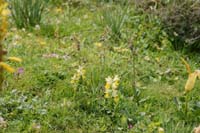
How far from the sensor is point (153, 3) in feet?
16.5

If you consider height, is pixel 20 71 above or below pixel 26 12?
below

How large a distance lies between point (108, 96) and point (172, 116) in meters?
0.48

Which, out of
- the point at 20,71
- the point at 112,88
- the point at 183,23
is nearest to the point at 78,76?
the point at 112,88

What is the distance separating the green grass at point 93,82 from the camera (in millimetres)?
2904

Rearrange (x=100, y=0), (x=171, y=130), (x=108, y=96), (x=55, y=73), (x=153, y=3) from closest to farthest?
(x=171, y=130)
(x=108, y=96)
(x=55, y=73)
(x=153, y=3)
(x=100, y=0)

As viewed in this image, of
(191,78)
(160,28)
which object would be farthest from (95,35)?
(191,78)

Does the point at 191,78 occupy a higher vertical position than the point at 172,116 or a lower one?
higher

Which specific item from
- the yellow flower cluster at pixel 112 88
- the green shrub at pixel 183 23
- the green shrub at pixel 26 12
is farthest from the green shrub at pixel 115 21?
the yellow flower cluster at pixel 112 88

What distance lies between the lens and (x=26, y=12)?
458 cm

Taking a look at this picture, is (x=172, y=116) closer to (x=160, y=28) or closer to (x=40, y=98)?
(x=40, y=98)

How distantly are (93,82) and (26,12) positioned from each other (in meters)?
1.63

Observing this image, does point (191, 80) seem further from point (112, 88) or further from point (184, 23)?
point (184, 23)

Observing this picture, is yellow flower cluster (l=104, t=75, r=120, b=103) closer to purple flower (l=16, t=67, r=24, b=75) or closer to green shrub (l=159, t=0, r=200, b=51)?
purple flower (l=16, t=67, r=24, b=75)

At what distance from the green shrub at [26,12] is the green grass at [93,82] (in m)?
0.10
